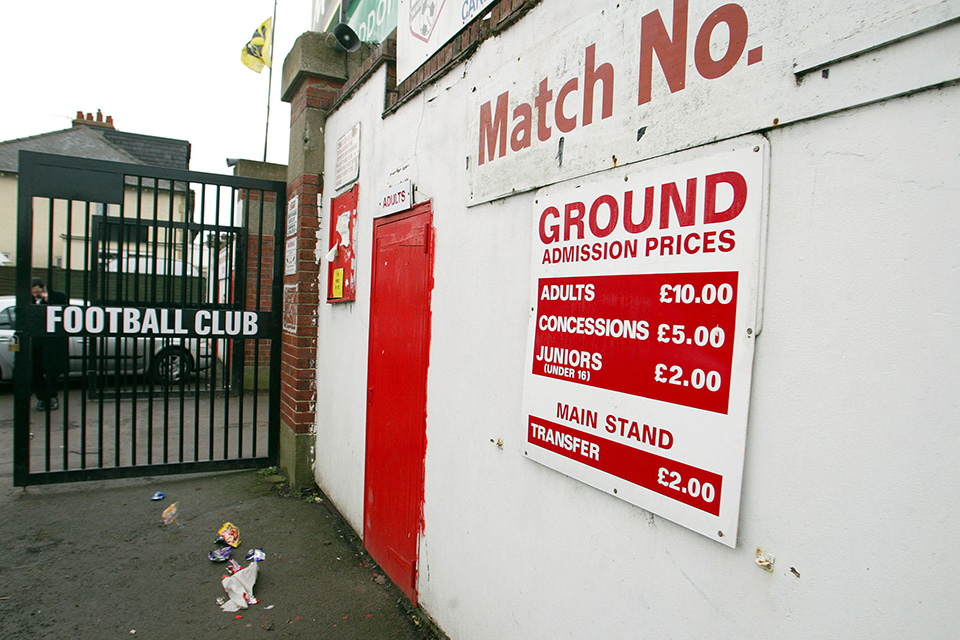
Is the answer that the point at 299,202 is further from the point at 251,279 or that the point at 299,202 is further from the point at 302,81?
the point at 251,279

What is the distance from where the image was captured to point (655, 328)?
1689 mm

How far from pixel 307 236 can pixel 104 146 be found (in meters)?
22.6

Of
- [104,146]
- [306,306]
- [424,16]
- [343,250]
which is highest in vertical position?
[104,146]

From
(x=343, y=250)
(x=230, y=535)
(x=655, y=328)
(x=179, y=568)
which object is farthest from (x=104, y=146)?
(x=655, y=328)

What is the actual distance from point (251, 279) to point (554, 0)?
26.9 feet

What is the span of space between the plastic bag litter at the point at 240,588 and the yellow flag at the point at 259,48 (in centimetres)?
1387

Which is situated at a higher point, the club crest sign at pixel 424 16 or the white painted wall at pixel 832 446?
the club crest sign at pixel 424 16

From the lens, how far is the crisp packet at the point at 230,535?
4043mm

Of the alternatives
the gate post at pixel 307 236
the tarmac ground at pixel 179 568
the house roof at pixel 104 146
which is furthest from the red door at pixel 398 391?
the house roof at pixel 104 146

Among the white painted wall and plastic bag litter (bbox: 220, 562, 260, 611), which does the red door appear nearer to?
plastic bag litter (bbox: 220, 562, 260, 611)

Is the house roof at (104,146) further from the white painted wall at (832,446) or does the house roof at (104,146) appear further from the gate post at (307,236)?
the white painted wall at (832,446)

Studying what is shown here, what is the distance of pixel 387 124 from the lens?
3.85 meters

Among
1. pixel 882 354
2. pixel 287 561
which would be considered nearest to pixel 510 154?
pixel 882 354

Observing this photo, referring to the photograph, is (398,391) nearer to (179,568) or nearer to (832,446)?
(179,568)
